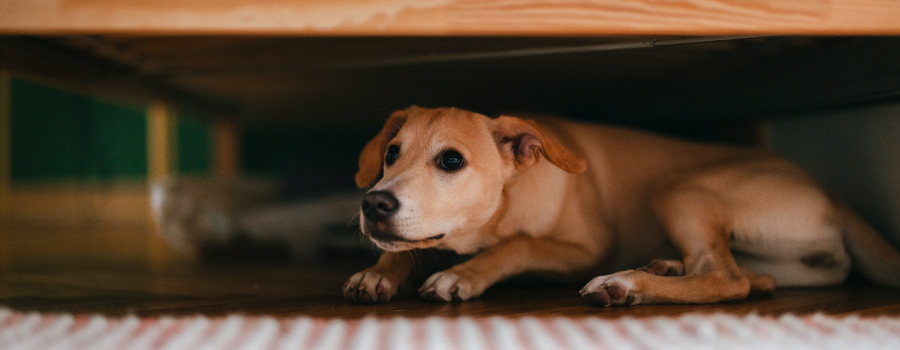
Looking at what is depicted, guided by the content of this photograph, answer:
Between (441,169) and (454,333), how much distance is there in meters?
0.60

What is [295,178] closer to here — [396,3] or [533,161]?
[533,161]

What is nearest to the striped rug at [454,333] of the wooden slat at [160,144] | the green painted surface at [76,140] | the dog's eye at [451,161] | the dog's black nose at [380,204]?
the dog's black nose at [380,204]

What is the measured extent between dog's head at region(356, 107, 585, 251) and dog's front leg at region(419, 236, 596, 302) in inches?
4.0

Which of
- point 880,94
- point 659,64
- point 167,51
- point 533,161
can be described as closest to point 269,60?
point 167,51

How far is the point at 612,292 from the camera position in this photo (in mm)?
1383

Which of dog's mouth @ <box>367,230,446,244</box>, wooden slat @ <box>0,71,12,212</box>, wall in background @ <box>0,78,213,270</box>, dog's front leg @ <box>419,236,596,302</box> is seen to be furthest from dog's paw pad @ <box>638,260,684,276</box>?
wooden slat @ <box>0,71,12,212</box>

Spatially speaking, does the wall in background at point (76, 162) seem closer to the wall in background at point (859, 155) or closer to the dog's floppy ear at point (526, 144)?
the dog's floppy ear at point (526, 144)

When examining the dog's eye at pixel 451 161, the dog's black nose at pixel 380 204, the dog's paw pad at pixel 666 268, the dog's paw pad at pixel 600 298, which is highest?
the dog's eye at pixel 451 161

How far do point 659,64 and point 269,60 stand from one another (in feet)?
6.03

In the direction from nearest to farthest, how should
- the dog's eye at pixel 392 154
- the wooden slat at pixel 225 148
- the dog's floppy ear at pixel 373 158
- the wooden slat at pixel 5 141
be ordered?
the dog's eye at pixel 392 154, the dog's floppy ear at pixel 373 158, the wooden slat at pixel 225 148, the wooden slat at pixel 5 141

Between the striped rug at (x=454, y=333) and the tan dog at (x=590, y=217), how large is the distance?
1.07ft

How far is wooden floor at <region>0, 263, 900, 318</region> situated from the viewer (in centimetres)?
132

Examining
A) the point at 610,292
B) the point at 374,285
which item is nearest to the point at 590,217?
the point at 610,292

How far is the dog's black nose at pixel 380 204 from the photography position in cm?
133
